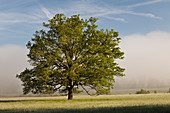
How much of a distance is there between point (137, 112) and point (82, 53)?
27.2m

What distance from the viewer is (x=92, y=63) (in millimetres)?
43406

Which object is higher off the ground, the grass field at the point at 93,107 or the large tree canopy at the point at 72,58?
the large tree canopy at the point at 72,58

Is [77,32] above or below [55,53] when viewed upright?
above

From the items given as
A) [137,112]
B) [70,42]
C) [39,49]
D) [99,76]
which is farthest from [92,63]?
[137,112]

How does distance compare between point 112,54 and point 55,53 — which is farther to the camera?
point 112,54

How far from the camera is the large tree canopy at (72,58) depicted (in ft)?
140

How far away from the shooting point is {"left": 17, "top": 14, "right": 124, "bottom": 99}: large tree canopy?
42.8m

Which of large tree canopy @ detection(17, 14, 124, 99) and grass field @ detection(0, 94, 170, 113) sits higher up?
large tree canopy @ detection(17, 14, 124, 99)

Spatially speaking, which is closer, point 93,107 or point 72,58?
point 93,107

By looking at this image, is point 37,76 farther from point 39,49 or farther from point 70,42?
point 70,42

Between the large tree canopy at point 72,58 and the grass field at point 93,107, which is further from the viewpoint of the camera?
the large tree canopy at point 72,58

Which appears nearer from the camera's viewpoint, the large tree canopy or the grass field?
the grass field

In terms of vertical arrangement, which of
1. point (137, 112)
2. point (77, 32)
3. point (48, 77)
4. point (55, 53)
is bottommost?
point (137, 112)

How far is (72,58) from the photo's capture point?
1767 inches
